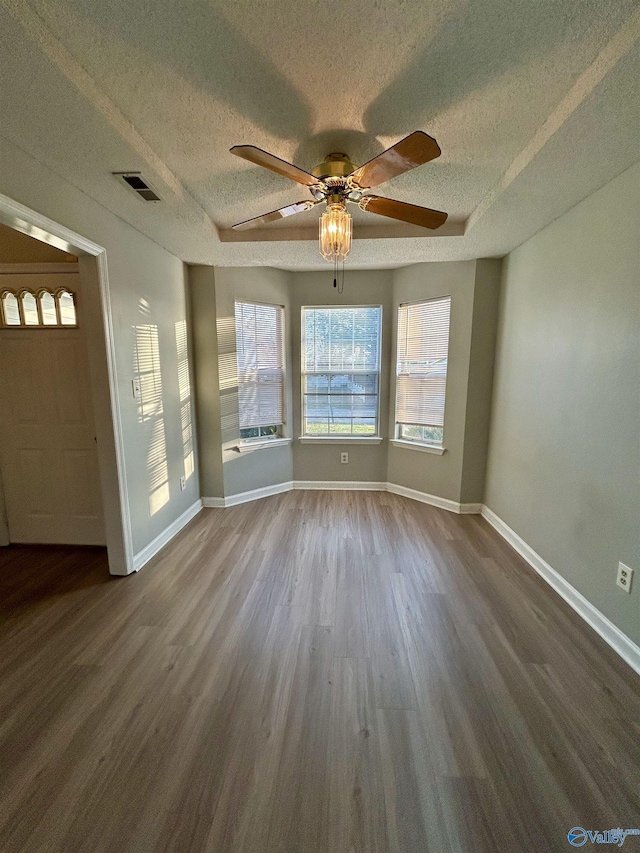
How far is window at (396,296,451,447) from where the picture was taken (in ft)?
11.5

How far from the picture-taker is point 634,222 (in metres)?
1.71

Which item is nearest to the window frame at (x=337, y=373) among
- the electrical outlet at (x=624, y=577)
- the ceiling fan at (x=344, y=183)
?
the ceiling fan at (x=344, y=183)

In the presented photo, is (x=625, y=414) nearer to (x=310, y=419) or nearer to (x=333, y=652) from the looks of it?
(x=333, y=652)

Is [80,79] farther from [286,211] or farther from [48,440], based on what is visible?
[48,440]

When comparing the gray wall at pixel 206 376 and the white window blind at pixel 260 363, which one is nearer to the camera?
the gray wall at pixel 206 376

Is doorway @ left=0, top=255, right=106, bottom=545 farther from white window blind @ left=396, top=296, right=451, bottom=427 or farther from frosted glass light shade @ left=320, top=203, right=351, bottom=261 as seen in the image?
white window blind @ left=396, top=296, right=451, bottom=427

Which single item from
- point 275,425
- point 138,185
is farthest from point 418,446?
point 138,185

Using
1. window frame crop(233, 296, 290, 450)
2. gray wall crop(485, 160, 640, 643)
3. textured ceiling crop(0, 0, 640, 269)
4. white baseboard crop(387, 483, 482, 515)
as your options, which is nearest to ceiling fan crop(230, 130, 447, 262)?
textured ceiling crop(0, 0, 640, 269)

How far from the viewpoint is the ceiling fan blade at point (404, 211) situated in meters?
1.76

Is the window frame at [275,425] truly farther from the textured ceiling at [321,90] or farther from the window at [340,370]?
the textured ceiling at [321,90]

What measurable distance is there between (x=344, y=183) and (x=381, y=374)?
7.99 feet

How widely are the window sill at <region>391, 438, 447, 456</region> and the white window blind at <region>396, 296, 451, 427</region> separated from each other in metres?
0.22

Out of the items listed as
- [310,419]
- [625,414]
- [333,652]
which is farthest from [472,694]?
[310,419]

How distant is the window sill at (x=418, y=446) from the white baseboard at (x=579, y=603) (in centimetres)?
90
